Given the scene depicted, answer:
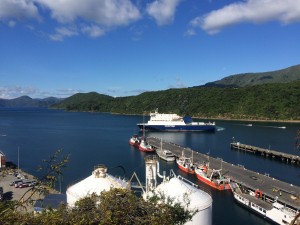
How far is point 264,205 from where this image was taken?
30484 mm

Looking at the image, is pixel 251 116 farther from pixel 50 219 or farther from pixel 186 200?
pixel 50 219

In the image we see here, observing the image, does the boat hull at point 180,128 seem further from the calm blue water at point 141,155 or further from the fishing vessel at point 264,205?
the fishing vessel at point 264,205

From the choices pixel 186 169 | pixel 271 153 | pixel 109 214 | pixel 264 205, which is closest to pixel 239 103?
pixel 271 153

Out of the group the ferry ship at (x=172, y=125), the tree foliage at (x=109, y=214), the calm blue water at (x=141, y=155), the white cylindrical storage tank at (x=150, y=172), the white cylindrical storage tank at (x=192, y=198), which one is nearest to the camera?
the tree foliage at (x=109, y=214)

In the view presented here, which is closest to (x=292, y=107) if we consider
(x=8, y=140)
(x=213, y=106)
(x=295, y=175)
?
(x=213, y=106)

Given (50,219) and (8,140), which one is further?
(8,140)

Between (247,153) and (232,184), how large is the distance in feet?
97.0

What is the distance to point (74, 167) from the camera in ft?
163

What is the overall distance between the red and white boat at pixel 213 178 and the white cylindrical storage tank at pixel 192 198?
17066mm

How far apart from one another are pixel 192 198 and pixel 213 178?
67.1 feet

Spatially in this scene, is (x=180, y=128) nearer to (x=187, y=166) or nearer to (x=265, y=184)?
(x=187, y=166)

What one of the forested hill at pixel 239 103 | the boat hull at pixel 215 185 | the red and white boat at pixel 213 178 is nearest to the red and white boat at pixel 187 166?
the red and white boat at pixel 213 178

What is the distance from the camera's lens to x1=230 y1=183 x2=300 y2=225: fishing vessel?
2722 centimetres

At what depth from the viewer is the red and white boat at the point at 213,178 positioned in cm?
3738
